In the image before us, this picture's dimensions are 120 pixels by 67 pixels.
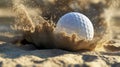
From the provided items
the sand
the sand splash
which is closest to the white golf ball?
the sand splash

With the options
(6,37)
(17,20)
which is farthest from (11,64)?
(6,37)

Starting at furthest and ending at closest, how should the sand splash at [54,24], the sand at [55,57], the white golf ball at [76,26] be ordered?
the sand splash at [54,24], the white golf ball at [76,26], the sand at [55,57]

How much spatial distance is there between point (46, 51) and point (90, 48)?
2.91ft

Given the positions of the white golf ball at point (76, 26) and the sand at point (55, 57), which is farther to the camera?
the white golf ball at point (76, 26)

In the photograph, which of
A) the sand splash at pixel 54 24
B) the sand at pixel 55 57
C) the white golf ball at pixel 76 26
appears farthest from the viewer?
the sand splash at pixel 54 24

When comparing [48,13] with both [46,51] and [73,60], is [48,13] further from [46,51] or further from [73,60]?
[73,60]

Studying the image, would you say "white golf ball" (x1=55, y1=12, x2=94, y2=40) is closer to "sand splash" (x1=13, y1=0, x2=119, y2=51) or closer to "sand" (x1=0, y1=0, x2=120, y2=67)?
"sand splash" (x1=13, y1=0, x2=119, y2=51)

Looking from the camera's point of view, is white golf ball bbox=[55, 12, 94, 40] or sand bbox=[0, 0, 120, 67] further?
white golf ball bbox=[55, 12, 94, 40]

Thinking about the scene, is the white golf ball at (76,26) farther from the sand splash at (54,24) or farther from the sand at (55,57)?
the sand at (55,57)

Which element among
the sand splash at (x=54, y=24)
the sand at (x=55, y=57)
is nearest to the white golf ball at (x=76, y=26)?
the sand splash at (x=54, y=24)

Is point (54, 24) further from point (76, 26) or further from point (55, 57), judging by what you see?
point (55, 57)

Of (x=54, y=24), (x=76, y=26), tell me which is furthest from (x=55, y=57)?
(x=54, y=24)

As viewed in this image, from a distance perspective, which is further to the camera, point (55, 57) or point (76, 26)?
point (76, 26)

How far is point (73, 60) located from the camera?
18.0 ft
